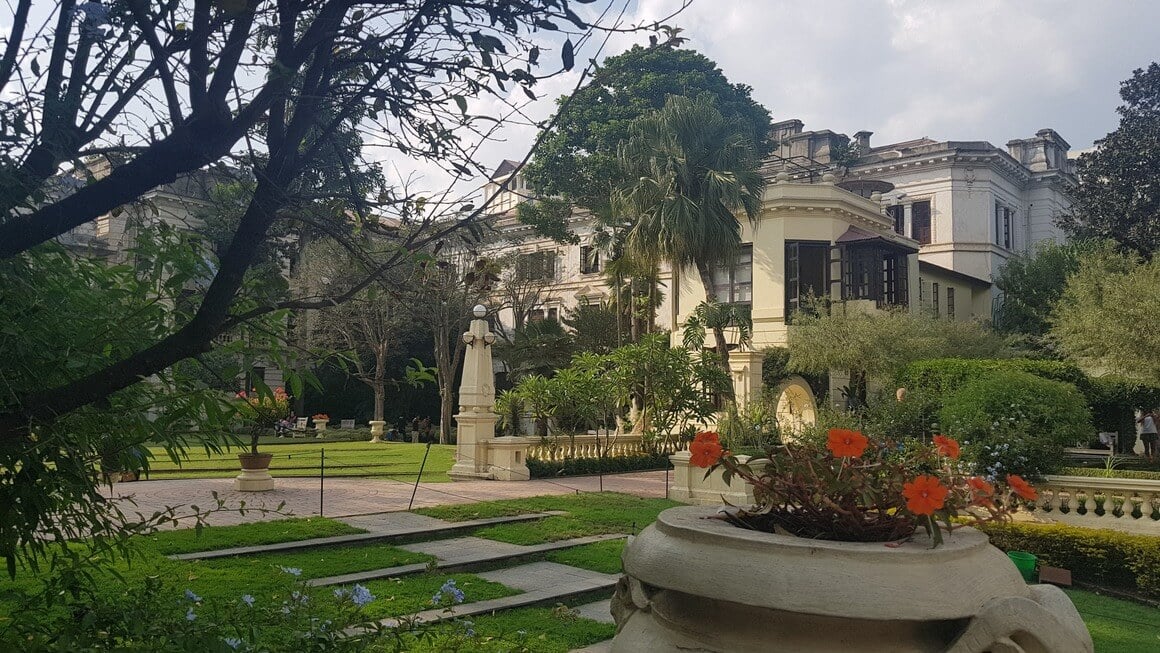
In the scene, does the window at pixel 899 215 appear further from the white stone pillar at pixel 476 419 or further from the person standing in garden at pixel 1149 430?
the white stone pillar at pixel 476 419

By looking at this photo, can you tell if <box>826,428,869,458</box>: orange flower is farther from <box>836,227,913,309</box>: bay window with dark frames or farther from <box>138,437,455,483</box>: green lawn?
<box>836,227,913,309</box>: bay window with dark frames

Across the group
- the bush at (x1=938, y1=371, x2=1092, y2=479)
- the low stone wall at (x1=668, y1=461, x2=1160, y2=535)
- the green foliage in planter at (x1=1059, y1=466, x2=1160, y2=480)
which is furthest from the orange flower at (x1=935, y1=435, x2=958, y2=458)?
the green foliage in planter at (x1=1059, y1=466, x2=1160, y2=480)

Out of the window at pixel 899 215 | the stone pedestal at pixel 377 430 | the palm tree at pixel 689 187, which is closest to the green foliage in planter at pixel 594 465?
the palm tree at pixel 689 187

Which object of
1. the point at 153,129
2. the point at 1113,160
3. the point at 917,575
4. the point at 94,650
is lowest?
the point at 94,650

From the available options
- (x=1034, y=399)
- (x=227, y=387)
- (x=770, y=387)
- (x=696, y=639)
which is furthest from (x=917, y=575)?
(x=770, y=387)

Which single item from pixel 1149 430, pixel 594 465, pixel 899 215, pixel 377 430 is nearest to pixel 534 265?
pixel 377 430

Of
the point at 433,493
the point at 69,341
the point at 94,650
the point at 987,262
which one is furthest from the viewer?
the point at 987,262

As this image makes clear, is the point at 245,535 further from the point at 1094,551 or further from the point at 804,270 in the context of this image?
the point at 804,270

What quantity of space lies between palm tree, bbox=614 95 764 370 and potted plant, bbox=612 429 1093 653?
68.4ft

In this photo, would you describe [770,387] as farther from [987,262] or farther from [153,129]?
[153,129]

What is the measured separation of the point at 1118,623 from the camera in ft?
26.1

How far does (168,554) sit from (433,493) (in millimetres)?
6587

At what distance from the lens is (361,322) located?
3462 cm

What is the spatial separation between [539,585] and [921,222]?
37266 mm
